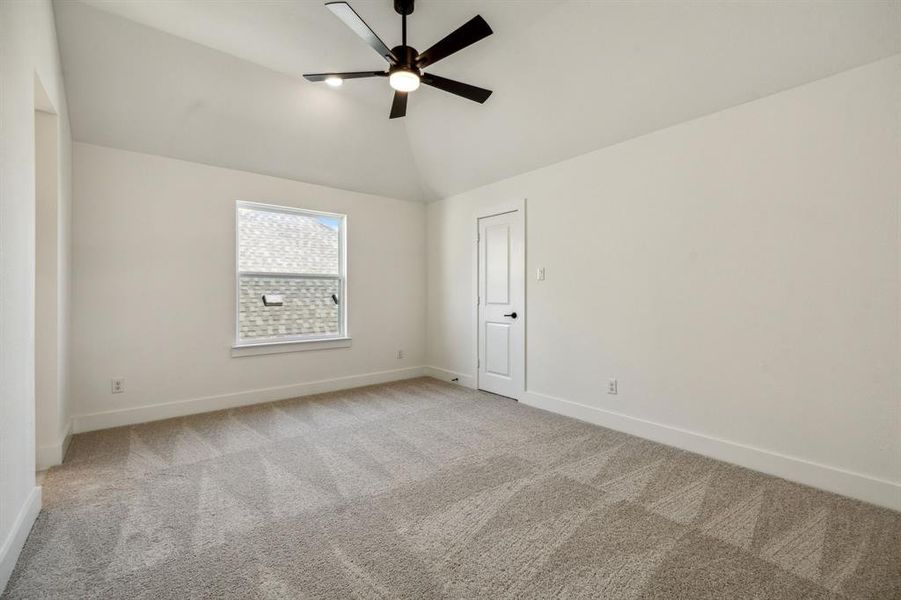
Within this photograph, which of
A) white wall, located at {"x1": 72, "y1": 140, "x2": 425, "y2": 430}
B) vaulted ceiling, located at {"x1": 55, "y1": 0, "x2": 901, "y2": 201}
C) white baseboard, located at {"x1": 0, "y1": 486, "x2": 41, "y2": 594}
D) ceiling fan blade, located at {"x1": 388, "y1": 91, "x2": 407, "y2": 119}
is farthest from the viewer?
white wall, located at {"x1": 72, "y1": 140, "x2": 425, "y2": 430}

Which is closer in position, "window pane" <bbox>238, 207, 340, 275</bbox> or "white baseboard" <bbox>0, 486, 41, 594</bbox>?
"white baseboard" <bbox>0, 486, 41, 594</bbox>

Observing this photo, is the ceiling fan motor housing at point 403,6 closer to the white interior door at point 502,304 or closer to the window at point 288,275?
the white interior door at point 502,304

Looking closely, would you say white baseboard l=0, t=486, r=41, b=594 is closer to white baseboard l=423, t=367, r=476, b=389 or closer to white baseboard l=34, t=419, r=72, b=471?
white baseboard l=34, t=419, r=72, b=471

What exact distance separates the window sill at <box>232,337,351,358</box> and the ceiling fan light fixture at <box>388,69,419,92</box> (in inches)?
117

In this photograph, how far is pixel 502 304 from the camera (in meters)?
4.50

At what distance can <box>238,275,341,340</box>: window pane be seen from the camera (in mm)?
4211

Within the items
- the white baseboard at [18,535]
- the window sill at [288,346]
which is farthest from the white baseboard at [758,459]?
the white baseboard at [18,535]

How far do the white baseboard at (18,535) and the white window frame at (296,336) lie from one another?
211cm

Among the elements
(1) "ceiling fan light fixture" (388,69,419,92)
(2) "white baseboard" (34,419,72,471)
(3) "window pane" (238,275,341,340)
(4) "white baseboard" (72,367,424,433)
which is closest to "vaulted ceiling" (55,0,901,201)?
(1) "ceiling fan light fixture" (388,69,419,92)

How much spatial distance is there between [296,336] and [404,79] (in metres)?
3.09

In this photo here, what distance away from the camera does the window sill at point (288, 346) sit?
411 cm

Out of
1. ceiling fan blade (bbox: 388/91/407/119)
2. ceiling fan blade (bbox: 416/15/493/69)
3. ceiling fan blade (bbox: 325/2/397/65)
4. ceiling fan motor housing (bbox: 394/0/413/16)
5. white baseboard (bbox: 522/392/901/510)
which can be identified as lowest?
white baseboard (bbox: 522/392/901/510)

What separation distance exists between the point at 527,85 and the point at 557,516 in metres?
3.16

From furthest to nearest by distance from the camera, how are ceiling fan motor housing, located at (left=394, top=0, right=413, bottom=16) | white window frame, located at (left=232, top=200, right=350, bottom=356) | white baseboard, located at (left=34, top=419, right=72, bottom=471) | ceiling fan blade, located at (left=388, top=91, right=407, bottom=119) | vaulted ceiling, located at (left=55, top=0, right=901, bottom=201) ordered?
white window frame, located at (left=232, top=200, right=350, bottom=356), ceiling fan blade, located at (left=388, top=91, right=407, bottom=119), white baseboard, located at (left=34, top=419, right=72, bottom=471), ceiling fan motor housing, located at (left=394, top=0, right=413, bottom=16), vaulted ceiling, located at (left=55, top=0, right=901, bottom=201)
